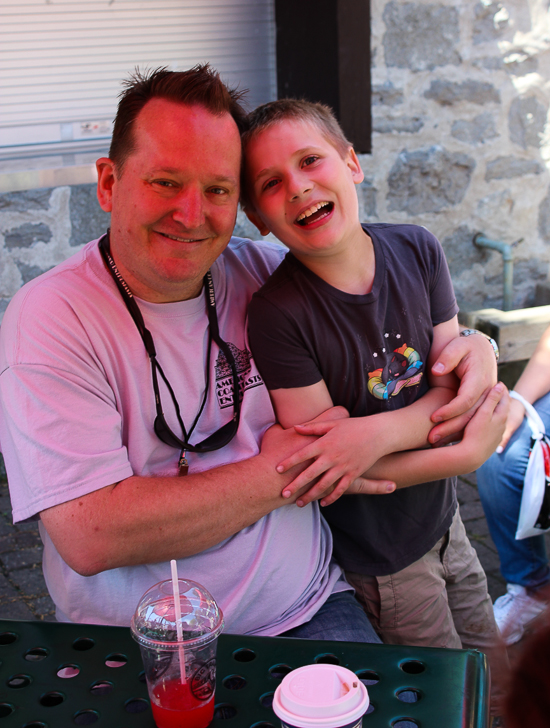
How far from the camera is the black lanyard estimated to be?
173 centimetres

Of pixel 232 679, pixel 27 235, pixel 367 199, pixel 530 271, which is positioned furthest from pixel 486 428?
pixel 530 271

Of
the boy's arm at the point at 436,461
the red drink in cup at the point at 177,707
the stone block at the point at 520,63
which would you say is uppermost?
the stone block at the point at 520,63

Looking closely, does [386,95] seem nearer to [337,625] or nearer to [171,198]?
[171,198]

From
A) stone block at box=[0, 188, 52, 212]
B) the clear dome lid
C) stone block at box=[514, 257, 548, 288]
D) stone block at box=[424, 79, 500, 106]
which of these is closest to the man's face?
the clear dome lid

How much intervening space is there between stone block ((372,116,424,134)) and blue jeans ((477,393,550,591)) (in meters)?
2.16

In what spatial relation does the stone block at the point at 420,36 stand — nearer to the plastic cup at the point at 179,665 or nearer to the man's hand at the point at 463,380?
the man's hand at the point at 463,380

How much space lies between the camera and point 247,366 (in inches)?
75.6

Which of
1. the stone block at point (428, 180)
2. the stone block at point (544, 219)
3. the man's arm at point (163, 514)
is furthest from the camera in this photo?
the stone block at point (544, 219)

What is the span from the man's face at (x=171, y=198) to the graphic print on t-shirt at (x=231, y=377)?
21cm

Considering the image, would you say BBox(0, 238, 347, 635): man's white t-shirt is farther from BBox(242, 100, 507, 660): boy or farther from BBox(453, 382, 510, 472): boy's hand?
BBox(453, 382, 510, 472): boy's hand

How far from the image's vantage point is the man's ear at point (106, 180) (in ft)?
6.20

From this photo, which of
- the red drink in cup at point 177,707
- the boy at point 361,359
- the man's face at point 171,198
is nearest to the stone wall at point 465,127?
the boy at point 361,359

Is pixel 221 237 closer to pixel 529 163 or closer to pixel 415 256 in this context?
pixel 415 256

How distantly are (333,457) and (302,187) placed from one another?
0.69 meters
